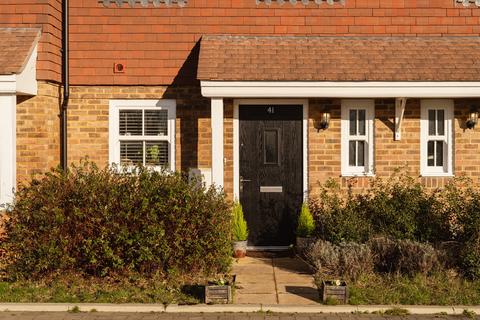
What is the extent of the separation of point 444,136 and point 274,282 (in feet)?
A: 13.6

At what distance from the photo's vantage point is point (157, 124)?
11.3m

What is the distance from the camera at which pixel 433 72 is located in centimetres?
1024

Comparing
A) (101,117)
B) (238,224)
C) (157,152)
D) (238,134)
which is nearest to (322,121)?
(238,134)

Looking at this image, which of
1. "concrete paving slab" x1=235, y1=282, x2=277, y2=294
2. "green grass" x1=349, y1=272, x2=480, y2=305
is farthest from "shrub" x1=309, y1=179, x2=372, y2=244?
"concrete paving slab" x1=235, y1=282, x2=277, y2=294

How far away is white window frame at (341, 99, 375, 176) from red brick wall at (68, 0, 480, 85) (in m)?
1.19

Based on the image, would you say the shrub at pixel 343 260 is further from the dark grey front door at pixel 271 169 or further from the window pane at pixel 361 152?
the window pane at pixel 361 152

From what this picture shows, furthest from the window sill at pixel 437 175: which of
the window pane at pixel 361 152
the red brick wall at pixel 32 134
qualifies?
the red brick wall at pixel 32 134

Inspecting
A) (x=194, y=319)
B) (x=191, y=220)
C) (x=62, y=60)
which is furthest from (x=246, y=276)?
(x=62, y=60)

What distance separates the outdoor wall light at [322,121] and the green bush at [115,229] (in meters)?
3.13

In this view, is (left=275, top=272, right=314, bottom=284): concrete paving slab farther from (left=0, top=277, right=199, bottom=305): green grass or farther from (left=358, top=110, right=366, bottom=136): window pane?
(left=358, top=110, right=366, bottom=136): window pane

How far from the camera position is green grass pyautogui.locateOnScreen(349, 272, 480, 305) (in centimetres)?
775

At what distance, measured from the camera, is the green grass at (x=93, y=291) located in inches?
308

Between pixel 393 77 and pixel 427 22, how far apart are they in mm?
1763

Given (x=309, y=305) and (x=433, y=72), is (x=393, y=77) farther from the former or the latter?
(x=309, y=305)
